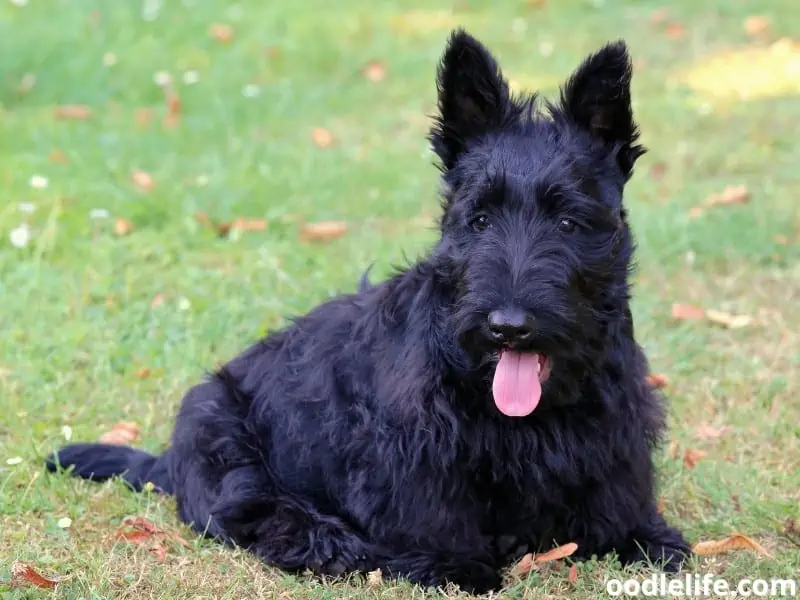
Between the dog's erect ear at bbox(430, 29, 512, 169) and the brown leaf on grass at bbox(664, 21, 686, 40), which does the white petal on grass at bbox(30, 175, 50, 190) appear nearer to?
the dog's erect ear at bbox(430, 29, 512, 169)

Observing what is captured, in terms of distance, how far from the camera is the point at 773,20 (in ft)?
37.8

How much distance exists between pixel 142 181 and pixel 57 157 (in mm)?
815

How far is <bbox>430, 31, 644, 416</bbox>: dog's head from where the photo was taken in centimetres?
333

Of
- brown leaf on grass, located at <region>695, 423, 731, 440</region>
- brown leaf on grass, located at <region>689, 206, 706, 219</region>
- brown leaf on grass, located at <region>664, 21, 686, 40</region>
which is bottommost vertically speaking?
brown leaf on grass, located at <region>695, 423, 731, 440</region>

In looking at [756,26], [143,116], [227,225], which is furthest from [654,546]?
[756,26]

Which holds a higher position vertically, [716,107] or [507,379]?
[716,107]

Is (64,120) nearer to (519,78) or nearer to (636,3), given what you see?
(519,78)

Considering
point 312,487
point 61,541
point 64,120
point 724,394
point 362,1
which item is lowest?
point 61,541

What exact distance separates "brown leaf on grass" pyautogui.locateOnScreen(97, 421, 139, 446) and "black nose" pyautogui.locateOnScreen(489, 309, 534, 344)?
7.40 feet

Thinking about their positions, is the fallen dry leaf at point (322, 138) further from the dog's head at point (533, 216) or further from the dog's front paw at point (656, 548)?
the dog's front paw at point (656, 548)

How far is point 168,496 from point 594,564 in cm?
178

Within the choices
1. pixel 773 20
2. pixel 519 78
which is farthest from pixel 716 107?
pixel 773 20

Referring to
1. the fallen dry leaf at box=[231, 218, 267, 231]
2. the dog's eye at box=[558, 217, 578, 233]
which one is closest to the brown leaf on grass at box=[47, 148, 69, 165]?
the fallen dry leaf at box=[231, 218, 267, 231]

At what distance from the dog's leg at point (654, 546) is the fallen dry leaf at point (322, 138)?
5476 millimetres
